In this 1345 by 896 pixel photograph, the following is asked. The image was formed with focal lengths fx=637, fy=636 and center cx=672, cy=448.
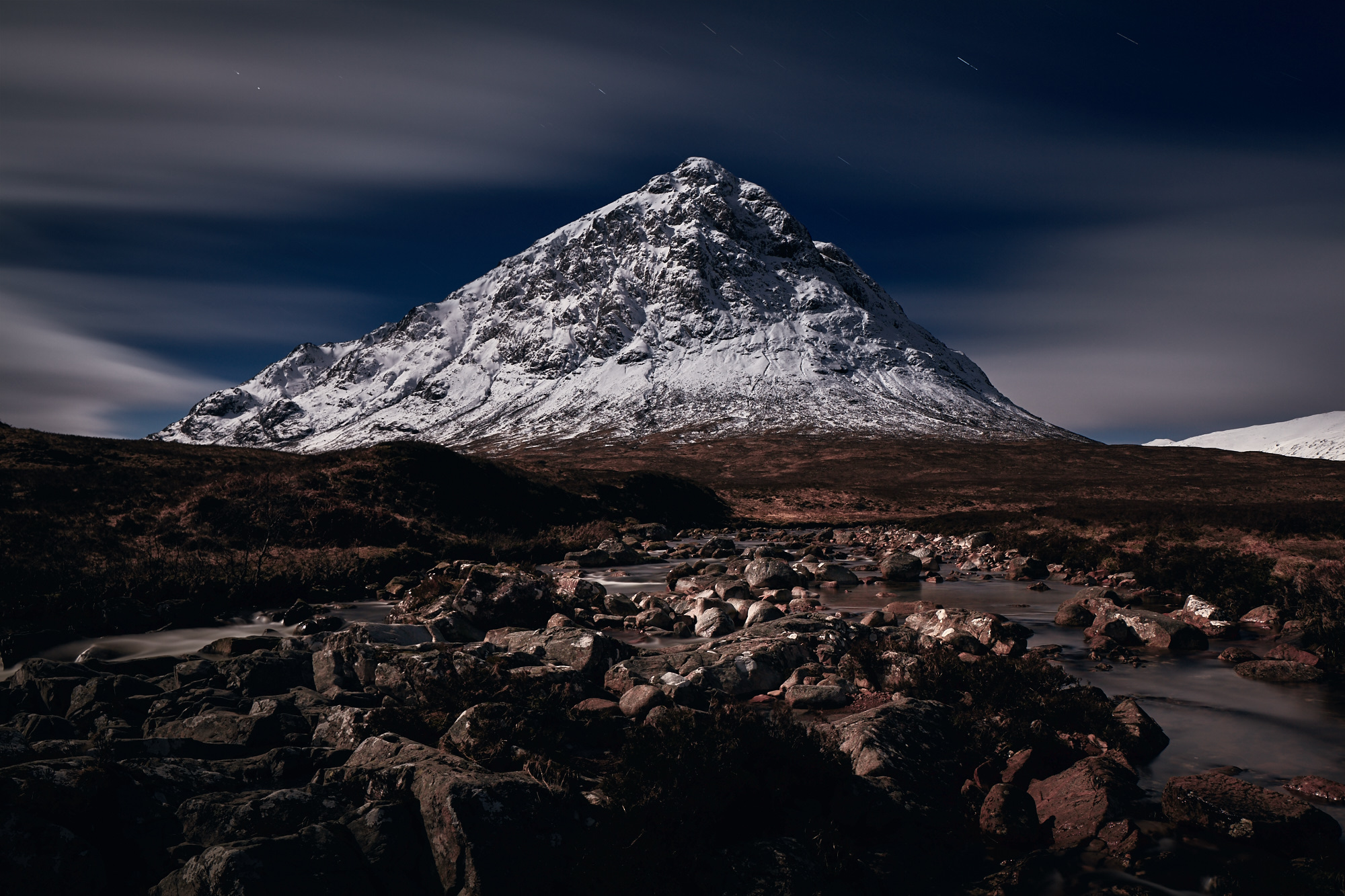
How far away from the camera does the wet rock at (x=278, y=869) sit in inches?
195

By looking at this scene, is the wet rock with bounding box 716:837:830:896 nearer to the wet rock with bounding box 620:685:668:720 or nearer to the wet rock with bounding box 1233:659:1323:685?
the wet rock with bounding box 620:685:668:720

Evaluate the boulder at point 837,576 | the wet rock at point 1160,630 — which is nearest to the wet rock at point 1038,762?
the wet rock at point 1160,630

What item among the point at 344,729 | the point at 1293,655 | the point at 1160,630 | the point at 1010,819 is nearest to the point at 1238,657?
the point at 1293,655

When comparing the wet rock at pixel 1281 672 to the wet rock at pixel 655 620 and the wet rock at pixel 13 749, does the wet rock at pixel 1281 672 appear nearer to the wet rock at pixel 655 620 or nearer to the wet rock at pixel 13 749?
the wet rock at pixel 655 620

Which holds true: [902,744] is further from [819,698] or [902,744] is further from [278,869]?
[278,869]

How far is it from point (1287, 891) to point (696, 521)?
53.4 metres

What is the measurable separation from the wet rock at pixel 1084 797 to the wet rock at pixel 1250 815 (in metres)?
0.52

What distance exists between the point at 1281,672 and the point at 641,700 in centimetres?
1307

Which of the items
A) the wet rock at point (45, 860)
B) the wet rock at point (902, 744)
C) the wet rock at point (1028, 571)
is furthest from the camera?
the wet rock at point (1028, 571)

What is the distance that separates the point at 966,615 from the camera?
15969mm

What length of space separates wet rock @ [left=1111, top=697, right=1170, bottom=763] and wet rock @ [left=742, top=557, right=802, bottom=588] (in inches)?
578

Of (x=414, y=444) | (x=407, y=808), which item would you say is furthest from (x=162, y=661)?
(x=414, y=444)

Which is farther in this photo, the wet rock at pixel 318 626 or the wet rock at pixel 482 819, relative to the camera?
the wet rock at pixel 318 626

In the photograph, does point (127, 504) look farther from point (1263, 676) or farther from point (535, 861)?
point (1263, 676)
